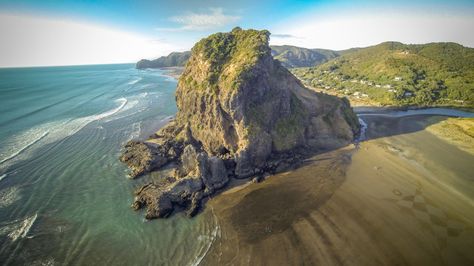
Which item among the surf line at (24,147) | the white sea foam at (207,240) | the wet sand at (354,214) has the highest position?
the surf line at (24,147)

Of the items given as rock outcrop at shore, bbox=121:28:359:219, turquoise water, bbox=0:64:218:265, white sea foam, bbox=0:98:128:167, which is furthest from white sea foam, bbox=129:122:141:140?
white sea foam, bbox=0:98:128:167

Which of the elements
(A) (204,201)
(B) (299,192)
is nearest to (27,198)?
(A) (204,201)

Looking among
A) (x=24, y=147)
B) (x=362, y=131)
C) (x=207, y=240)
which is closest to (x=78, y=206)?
(x=207, y=240)

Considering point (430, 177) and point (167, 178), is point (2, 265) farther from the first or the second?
point (430, 177)

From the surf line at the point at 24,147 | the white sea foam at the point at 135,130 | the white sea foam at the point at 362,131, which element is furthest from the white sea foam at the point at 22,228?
the white sea foam at the point at 362,131

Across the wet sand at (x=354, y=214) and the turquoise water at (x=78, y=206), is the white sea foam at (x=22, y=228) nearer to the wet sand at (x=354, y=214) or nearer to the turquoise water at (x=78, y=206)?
the turquoise water at (x=78, y=206)

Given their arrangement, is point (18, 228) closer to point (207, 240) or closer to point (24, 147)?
point (207, 240)
